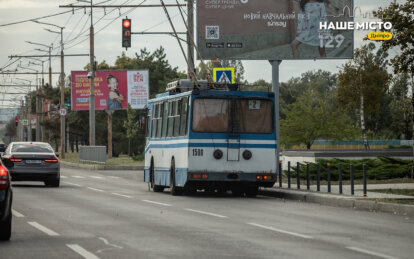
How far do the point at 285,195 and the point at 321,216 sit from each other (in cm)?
724

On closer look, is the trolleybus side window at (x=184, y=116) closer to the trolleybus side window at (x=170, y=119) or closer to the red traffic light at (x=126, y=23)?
the trolleybus side window at (x=170, y=119)

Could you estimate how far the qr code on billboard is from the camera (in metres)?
32.8

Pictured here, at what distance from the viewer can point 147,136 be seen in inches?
1171

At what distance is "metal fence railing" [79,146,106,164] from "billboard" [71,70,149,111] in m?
11.3

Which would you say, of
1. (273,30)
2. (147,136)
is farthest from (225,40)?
(147,136)

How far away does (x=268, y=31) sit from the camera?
108 feet

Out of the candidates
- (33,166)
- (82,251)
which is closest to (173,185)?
(33,166)

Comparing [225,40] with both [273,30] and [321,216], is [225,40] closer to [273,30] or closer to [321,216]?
[273,30]

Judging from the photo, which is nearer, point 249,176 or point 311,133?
point 249,176

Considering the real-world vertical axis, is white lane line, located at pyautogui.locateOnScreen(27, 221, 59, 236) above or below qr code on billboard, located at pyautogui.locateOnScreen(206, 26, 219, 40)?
below

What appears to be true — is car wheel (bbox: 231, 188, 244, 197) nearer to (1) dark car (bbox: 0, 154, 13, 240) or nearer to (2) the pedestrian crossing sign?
(2) the pedestrian crossing sign

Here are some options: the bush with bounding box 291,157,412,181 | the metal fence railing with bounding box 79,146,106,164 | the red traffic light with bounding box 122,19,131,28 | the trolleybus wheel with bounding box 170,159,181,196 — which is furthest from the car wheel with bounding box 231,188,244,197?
the metal fence railing with bounding box 79,146,106,164

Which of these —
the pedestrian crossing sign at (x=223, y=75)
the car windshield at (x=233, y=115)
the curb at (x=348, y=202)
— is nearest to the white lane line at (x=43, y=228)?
the curb at (x=348, y=202)

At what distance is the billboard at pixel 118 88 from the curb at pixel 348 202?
156 ft
